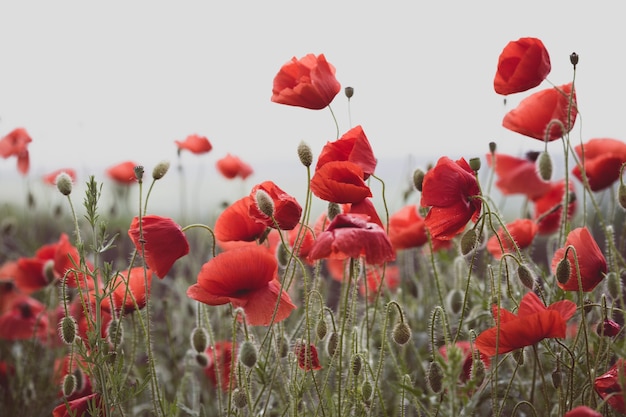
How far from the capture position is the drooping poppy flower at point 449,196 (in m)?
1.40

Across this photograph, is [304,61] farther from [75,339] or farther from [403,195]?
[403,195]

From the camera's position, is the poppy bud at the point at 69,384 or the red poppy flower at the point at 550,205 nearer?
the poppy bud at the point at 69,384

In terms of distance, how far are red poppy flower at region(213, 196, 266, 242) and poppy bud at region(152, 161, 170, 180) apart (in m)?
0.16

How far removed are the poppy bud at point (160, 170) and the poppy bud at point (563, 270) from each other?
73 cm

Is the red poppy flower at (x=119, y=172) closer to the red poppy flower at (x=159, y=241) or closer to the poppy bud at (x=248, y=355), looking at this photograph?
the red poppy flower at (x=159, y=241)

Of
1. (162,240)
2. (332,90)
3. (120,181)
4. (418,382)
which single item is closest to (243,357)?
(162,240)

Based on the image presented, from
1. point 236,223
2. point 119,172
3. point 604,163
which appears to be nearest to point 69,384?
point 236,223

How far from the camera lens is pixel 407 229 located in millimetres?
2150

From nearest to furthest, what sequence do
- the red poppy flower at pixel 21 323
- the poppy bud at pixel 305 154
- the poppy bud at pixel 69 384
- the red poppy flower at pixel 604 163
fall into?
the poppy bud at pixel 305 154 < the poppy bud at pixel 69 384 < the red poppy flower at pixel 604 163 < the red poppy flower at pixel 21 323

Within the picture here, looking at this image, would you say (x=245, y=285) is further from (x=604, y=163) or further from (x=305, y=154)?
(x=604, y=163)

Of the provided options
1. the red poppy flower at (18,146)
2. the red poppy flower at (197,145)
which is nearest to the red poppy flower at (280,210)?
the red poppy flower at (197,145)

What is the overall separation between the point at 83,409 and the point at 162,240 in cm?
38

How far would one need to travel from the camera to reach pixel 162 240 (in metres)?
1.50

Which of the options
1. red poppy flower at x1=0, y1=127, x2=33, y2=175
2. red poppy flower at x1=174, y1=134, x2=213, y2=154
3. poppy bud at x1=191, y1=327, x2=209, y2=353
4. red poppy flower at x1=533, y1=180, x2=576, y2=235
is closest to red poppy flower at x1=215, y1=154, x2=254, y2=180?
red poppy flower at x1=174, y1=134, x2=213, y2=154
